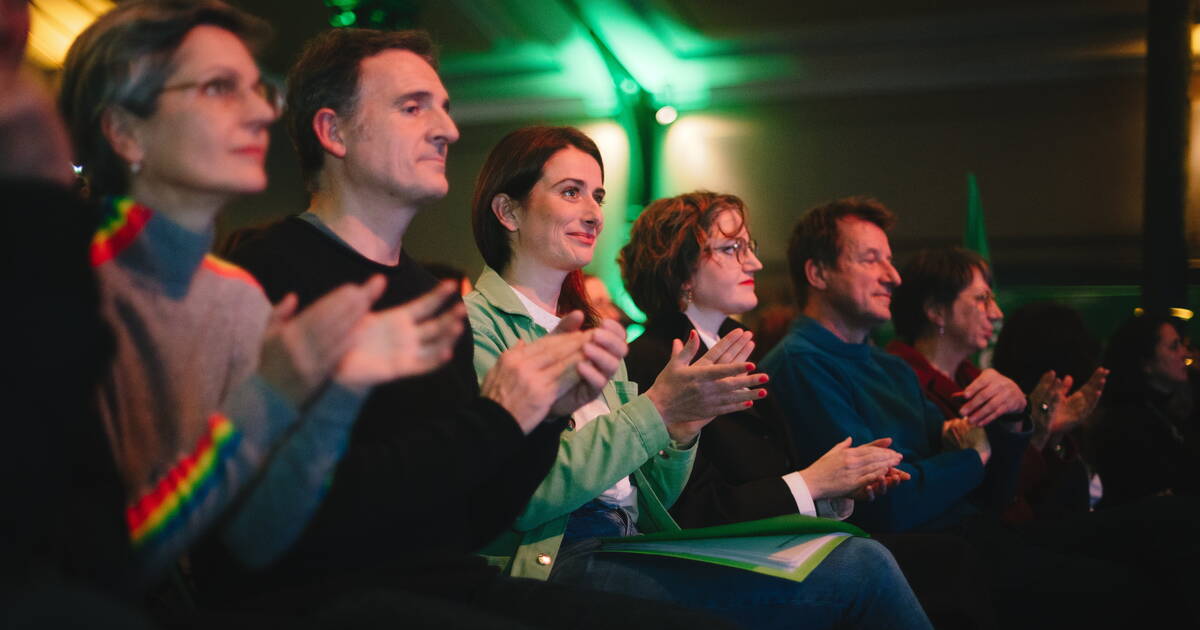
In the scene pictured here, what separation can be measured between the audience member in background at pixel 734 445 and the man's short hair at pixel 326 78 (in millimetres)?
896

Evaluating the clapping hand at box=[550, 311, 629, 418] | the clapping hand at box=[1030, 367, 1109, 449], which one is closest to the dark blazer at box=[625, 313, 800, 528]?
the clapping hand at box=[550, 311, 629, 418]

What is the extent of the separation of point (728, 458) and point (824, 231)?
2.97 ft

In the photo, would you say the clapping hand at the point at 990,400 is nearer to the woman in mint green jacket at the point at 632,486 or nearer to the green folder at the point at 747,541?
the woman in mint green jacket at the point at 632,486

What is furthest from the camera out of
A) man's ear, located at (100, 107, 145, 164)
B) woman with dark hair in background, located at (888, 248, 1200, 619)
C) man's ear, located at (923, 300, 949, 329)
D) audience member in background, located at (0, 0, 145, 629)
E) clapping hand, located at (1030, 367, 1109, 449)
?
man's ear, located at (923, 300, 949, 329)

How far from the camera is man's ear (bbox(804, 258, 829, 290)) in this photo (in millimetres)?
2551

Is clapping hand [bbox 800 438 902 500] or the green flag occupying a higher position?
the green flag

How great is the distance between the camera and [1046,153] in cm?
533

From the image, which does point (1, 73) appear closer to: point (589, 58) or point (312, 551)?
point (312, 551)

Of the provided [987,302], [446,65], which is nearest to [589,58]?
[446,65]

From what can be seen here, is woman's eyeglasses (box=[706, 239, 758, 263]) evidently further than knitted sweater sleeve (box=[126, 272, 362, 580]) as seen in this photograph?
Yes

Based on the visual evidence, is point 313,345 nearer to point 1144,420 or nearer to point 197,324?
point 197,324

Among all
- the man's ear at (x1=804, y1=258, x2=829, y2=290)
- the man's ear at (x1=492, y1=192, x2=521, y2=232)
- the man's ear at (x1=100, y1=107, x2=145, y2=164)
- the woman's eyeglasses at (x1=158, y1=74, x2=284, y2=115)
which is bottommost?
the man's ear at (x1=804, y1=258, x2=829, y2=290)

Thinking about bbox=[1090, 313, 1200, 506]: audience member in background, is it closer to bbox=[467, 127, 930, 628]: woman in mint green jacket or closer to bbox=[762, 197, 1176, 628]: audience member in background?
bbox=[762, 197, 1176, 628]: audience member in background

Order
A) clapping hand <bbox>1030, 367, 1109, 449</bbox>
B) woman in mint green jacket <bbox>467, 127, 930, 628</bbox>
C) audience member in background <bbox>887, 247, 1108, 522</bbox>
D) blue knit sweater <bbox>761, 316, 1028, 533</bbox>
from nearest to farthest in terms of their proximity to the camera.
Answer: woman in mint green jacket <bbox>467, 127, 930, 628</bbox>, blue knit sweater <bbox>761, 316, 1028, 533</bbox>, clapping hand <bbox>1030, 367, 1109, 449</bbox>, audience member in background <bbox>887, 247, 1108, 522</bbox>
